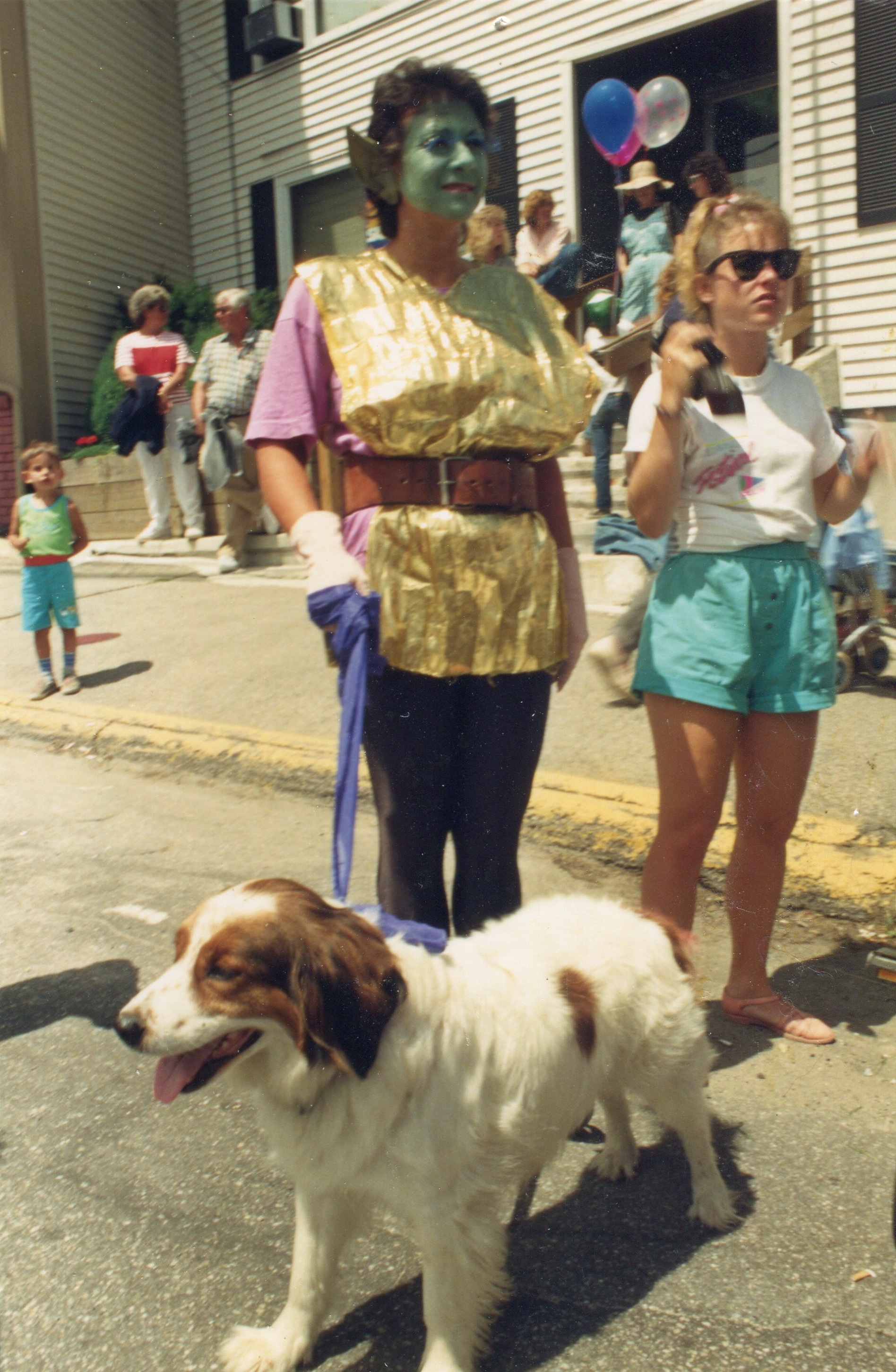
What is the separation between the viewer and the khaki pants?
9809 millimetres

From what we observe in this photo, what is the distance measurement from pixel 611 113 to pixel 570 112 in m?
2.71

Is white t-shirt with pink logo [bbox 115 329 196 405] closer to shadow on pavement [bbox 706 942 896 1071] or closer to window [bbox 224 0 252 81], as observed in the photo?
window [bbox 224 0 252 81]

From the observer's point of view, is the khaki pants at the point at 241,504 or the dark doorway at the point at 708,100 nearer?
the khaki pants at the point at 241,504

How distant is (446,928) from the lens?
2504 mm

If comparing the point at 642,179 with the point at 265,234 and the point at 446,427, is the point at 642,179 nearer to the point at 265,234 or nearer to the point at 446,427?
the point at 446,427

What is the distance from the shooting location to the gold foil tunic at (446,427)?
2.20 meters

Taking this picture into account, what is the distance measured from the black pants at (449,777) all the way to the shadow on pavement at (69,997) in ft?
4.41

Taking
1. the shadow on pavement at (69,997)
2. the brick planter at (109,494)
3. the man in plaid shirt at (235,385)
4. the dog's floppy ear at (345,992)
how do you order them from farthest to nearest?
the brick planter at (109,494), the man in plaid shirt at (235,385), the shadow on pavement at (69,997), the dog's floppy ear at (345,992)

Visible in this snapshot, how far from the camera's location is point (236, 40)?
1455 cm

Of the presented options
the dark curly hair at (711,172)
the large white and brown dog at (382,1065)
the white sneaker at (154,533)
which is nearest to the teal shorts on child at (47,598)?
the white sneaker at (154,533)

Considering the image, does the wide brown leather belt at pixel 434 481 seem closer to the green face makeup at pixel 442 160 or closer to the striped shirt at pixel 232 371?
the green face makeup at pixel 442 160

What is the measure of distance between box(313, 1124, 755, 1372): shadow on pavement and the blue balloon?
820 centimetres

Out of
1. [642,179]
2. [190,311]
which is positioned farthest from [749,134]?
[190,311]

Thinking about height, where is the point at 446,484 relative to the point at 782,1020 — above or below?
above
